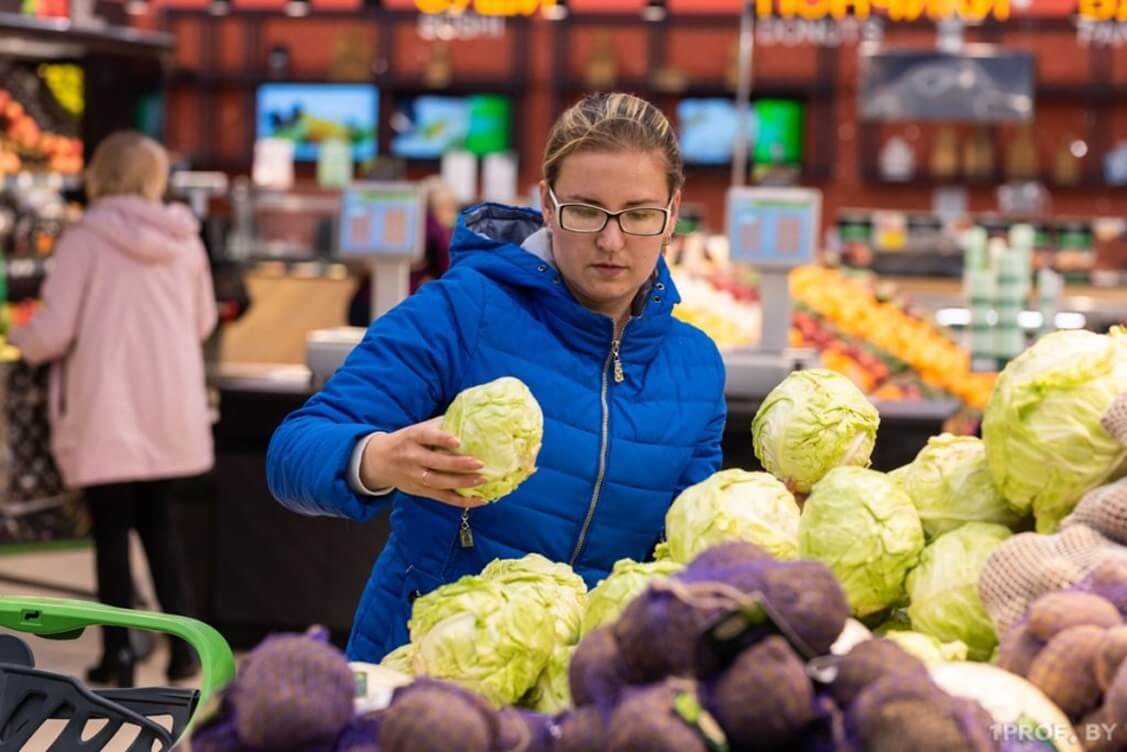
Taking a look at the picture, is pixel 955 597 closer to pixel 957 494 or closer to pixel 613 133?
pixel 957 494

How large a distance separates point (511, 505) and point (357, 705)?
31.6 inches

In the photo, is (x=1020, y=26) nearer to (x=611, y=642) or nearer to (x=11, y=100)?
(x=11, y=100)

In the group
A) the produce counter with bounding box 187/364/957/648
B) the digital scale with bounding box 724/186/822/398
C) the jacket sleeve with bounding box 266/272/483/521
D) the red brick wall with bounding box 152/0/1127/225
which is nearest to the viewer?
the jacket sleeve with bounding box 266/272/483/521

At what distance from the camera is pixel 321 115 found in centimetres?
1470

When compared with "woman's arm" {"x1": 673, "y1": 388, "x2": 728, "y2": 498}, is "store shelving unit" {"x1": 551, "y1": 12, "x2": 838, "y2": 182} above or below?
above

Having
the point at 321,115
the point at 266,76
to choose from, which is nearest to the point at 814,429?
the point at 321,115

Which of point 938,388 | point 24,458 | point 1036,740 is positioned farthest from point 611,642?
point 24,458

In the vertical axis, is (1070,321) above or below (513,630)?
below

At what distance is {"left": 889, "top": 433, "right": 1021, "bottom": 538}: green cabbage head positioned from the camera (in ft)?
5.78

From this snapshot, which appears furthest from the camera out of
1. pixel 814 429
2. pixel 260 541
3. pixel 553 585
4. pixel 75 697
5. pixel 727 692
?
pixel 260 541

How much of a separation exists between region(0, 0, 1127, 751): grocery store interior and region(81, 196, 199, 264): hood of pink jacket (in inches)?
9.7

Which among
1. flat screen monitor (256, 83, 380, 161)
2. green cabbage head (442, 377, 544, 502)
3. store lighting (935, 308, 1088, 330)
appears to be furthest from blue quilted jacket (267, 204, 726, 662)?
flat screen monitor (256, 83, 380, 161)

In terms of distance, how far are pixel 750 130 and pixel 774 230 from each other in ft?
30.9

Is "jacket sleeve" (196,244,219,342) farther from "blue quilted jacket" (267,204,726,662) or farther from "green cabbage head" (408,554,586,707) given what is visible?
"green cabbage head" (408,554,586,707)
